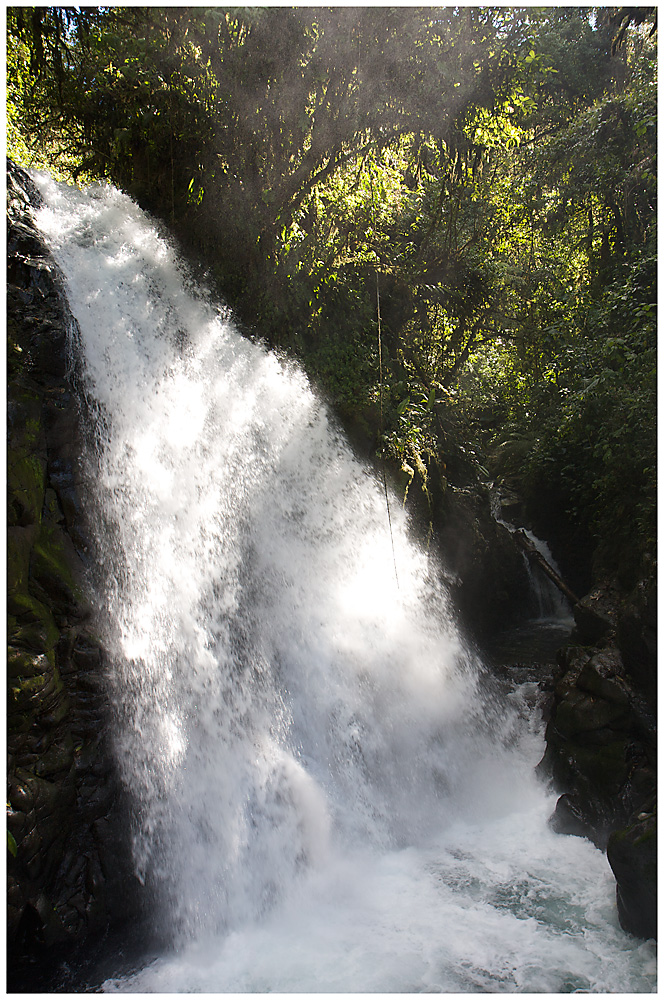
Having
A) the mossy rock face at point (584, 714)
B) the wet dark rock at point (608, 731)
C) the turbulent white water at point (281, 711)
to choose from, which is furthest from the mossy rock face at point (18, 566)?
the mossy rock face at point (584, 714)

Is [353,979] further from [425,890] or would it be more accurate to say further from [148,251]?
[148,251]

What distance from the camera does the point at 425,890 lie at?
4789mm

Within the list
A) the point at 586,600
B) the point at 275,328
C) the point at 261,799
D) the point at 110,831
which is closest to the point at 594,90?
the point at 275,328

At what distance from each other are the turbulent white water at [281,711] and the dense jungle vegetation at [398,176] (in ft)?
3.67

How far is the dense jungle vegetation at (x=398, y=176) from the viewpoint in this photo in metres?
7.92

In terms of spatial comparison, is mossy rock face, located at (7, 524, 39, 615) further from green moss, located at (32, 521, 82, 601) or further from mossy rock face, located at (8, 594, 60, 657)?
green moss, located at (32, 521, 82, 601)

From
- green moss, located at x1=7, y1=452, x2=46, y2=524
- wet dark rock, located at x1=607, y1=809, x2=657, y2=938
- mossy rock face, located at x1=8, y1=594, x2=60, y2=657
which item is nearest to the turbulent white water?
wet dark rock, located at x1=607, y1=809, x2=657, y2=938

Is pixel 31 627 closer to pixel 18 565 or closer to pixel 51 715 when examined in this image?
pixel 18 565

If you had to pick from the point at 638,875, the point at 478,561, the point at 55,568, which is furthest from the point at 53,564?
the point at 478,561

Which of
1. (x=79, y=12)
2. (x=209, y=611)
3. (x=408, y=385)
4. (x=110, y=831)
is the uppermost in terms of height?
(x=79, y=12)

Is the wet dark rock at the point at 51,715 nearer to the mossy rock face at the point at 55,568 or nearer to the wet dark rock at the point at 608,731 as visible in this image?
the mossy rock face at the point at 55,568

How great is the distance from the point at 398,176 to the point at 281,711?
8816mm

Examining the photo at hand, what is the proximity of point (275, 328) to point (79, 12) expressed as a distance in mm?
4355

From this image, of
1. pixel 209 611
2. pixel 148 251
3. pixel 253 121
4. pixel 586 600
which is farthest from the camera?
pixel 253 121
